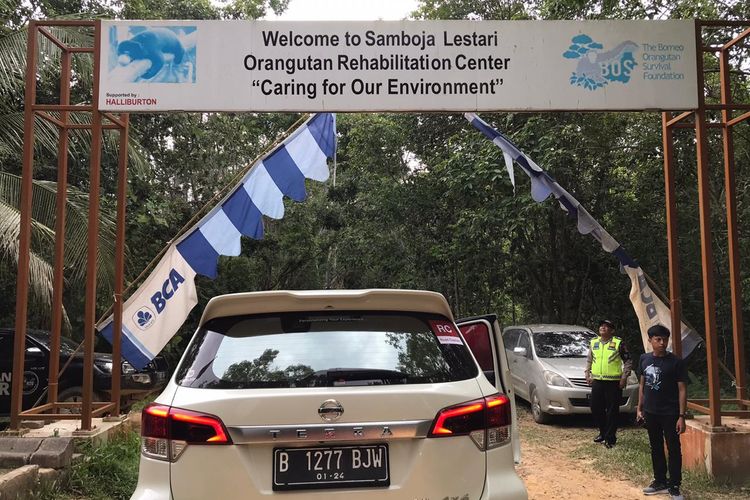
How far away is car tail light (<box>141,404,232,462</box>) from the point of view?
8.38 ft

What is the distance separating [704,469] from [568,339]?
487 cm

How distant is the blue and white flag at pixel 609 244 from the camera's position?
757cm

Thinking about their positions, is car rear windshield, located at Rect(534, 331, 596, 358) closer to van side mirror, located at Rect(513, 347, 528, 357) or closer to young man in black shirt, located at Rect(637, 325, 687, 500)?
van side mirror, located at Rect(513, 347, 528, 357)

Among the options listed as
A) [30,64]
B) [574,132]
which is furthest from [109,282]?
[574,132]

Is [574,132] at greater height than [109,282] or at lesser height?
greater

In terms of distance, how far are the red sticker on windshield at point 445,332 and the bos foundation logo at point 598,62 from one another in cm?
384

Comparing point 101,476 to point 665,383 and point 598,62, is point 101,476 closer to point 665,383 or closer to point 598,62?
point 665,383

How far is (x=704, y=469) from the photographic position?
5902 millimetres

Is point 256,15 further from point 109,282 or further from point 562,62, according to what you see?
point 562,62

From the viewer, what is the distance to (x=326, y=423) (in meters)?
2.56

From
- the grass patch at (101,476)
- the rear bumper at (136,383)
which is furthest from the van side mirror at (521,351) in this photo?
the grass patch at (101,476)

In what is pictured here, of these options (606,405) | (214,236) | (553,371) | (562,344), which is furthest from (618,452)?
(214,236)

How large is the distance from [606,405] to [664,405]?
279 centimetres

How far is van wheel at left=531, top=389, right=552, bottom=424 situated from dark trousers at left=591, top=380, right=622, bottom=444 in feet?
4.77
